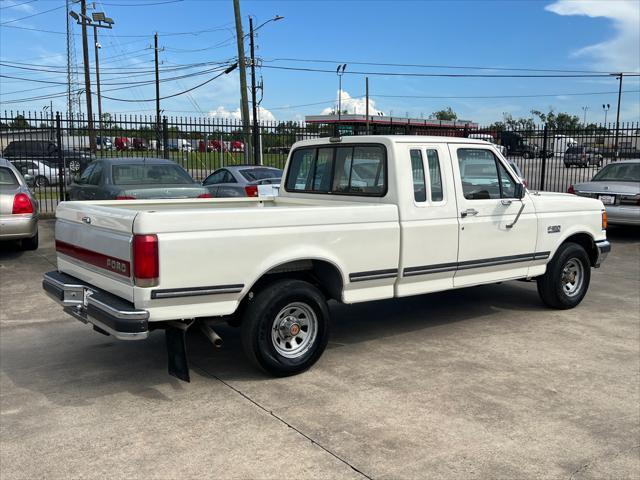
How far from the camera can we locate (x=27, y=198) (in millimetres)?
9742

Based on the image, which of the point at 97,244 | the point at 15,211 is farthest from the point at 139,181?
the point at 97,244

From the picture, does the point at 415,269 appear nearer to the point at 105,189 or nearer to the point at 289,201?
the point at 289,201

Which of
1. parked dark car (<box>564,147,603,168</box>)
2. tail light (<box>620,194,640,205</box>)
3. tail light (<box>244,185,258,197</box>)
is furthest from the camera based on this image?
parked dark car (<box>564,147,603,168</box>)

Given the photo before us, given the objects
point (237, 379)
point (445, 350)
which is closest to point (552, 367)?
point (445, 350)

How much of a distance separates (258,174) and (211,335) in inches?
377

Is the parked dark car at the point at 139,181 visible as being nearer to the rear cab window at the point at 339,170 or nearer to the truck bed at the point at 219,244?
the rear cab window at the point at 339,170

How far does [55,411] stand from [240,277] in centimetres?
161

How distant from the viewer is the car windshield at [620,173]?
1288 centimetres

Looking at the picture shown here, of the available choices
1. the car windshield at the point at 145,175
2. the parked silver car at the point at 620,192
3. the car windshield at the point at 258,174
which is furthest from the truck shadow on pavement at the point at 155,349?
the car windshield at the point at 258,174

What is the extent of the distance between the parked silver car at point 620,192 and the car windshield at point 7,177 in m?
10.9

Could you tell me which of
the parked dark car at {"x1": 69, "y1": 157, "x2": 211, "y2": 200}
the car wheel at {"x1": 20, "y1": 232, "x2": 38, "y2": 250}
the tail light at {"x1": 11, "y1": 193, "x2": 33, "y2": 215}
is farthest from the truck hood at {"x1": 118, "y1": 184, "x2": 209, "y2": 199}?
the car wheel at {"x1": 20, "y1": 232, "x2": 38, "y2": 250}

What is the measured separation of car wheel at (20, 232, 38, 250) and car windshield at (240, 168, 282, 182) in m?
4.69

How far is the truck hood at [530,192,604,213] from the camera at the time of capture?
6.54m

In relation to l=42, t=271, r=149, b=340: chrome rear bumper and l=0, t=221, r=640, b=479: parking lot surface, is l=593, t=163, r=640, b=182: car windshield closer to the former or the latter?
l=0, t=221, r=640, b=479: parking lot surface
